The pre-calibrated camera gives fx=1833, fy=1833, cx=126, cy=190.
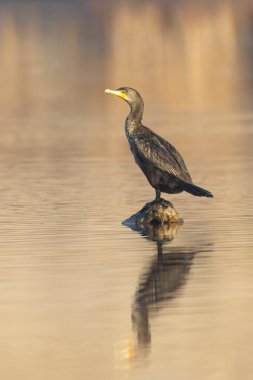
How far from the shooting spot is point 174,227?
18.2 meters

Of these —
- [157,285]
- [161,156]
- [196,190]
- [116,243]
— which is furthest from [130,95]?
[157,285]

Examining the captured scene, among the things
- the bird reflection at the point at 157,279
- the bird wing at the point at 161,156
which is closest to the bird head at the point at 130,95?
the bird wing at the point at 161,156

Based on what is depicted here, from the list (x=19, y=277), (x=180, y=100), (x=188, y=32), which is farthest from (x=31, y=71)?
(x=19, y=277)

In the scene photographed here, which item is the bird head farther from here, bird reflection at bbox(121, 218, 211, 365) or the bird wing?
bird reflection at bbox(121, 218, 211, 365)

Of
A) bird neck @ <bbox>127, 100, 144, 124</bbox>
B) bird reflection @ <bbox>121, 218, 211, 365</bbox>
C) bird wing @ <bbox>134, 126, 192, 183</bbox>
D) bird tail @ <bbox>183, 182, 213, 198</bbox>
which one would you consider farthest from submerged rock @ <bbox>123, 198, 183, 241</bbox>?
bird neck @ <bbox>127, 100, 144, 124</bbox>

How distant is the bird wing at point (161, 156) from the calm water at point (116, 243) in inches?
19.6

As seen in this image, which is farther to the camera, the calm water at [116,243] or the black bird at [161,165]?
the black bird at [161,165]

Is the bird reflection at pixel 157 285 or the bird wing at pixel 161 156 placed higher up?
the bird wing at pixel 161 156

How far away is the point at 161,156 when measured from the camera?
19.0m

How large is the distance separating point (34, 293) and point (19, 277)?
2.63 ft

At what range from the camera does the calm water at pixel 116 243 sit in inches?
461

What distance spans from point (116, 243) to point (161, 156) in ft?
7.74

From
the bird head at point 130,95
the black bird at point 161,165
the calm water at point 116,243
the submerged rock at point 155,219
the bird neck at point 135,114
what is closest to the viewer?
the calm water at point 116,243

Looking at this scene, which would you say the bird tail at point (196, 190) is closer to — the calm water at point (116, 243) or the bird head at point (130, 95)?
the calm water at point (116, 243)
